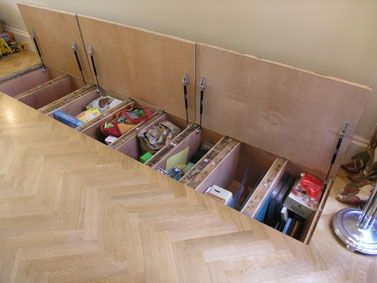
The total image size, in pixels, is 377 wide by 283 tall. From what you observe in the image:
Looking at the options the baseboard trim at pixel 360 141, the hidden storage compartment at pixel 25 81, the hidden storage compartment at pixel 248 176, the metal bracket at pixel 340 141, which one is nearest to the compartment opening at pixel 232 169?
the hidden storage compartment at pixel 248 176

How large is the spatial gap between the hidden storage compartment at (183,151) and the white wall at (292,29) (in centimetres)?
53

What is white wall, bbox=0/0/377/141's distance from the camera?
1.13 meters

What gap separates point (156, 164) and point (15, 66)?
1.90 metres

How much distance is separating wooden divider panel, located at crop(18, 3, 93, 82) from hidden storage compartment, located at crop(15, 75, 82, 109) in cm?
9

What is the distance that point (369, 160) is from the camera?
1.32 metres

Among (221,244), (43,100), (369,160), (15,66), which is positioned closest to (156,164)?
(221,244)

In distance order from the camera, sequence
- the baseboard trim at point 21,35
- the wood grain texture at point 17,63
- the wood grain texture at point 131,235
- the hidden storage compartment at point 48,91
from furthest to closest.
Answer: the baseboard trim at point 21,35 < the wood grain texture at point 17,63 < the hidden storage compartment at point 48,91 < the wood grain texture at point 131,235

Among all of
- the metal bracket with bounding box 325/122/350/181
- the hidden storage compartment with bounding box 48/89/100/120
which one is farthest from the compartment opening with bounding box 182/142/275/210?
the hidden storage compartment with bounding box 48/89/100/120

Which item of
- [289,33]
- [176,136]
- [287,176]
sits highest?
[289,33]

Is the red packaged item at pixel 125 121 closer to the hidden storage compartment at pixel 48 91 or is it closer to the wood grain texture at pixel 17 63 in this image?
the hidden storage compartment at pixel 48 91

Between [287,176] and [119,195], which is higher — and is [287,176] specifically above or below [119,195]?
below

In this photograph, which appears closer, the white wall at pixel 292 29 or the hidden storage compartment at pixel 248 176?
the white wall at pixel 292 29

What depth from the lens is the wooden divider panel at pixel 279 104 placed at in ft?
3.84

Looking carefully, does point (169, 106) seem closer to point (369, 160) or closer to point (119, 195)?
point (119, 195)
